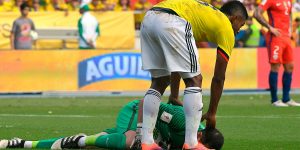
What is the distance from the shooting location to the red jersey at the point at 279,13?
17.7 m

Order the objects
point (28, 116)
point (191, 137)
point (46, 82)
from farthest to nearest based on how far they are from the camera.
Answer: point (46, 82) < point (28, 116) < point (191, 137)

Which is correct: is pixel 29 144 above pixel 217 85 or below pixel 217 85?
below

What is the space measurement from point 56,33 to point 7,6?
1.67 meters

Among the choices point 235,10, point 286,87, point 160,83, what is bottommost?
point 286,87

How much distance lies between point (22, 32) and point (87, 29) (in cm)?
186

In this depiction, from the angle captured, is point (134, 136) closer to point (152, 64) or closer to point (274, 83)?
point (152, 64)

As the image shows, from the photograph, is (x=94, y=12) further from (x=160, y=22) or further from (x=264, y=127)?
(x=160, y=22)

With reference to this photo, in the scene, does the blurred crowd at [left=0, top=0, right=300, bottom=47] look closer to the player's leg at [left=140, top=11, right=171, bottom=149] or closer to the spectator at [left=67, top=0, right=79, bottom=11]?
the spectator at [left=67, top=0, right=79, bottom=11]

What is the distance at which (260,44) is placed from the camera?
2803cm

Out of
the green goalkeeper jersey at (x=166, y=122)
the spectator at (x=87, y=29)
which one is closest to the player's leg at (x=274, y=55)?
the spectator at (x=87, y=29)

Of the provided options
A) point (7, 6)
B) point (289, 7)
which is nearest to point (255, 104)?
point (289, 7)

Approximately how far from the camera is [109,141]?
9547mm

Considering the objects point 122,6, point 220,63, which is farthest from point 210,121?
point 122,6

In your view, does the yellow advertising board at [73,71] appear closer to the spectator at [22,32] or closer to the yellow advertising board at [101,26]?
the spectator at [22,32]
